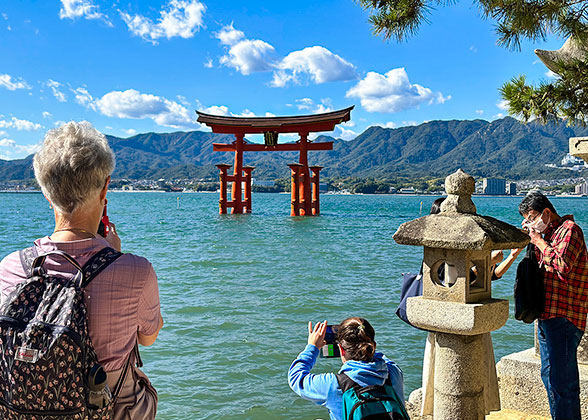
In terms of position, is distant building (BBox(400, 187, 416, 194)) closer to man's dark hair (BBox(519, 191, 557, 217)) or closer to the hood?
man's dark hair (BBox(519, 191, 557, 217))

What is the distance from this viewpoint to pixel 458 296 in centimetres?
274

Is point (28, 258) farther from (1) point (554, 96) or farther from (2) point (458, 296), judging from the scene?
(1) point (554, 96)

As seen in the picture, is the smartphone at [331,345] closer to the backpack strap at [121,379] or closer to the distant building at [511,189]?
the backpack strap at [121,379]

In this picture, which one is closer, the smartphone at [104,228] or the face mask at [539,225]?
the smartphone at [104,228]

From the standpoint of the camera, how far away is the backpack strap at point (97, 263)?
4.99 feet

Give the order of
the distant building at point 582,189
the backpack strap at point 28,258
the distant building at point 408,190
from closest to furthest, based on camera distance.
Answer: the backpack strap at point 28,258 < the distant building at point 582,189 < the distant building at point 408,190

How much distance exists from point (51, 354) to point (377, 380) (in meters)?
1.22

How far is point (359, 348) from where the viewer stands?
213 centimetres

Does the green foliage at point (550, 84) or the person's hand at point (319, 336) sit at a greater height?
the green foliage at point (550, 84)

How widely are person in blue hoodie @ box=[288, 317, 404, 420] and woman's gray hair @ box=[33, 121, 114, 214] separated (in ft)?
3.76

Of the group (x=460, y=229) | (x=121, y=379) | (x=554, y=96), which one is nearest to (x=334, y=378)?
(x=121, y=379)

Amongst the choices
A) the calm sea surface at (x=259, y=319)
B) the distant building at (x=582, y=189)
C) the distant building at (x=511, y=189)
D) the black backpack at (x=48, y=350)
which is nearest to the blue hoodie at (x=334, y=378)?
the black backpack at (x=48, y=350)

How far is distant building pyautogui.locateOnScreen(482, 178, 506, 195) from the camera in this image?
148 m

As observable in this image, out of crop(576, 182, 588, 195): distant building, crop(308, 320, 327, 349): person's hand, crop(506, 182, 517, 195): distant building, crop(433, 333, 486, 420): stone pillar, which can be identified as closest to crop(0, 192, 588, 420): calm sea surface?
crop(433, 333, 486, 420): stone pillar
